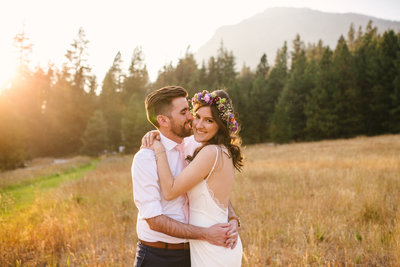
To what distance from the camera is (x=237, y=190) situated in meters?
9.16

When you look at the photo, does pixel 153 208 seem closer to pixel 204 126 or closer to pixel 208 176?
pixel 208 176

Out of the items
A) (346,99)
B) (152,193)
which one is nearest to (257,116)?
(346,99)

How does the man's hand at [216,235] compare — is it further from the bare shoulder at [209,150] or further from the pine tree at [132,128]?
the pine tree at [132,128]

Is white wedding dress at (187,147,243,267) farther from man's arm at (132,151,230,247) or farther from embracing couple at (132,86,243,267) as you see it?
man's arm at (132,151,230,247)

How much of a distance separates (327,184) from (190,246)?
26.0ft

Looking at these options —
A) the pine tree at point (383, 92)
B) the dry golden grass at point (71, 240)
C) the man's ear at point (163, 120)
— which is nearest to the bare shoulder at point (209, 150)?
the man's ear at point (163, 120)

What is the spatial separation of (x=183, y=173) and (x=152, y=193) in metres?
0.33

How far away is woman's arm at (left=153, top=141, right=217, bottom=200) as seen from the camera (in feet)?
8.00

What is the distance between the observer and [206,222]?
2.64m

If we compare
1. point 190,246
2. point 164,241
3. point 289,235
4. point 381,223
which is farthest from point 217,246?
point 381,223

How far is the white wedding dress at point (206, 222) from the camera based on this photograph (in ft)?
8.36

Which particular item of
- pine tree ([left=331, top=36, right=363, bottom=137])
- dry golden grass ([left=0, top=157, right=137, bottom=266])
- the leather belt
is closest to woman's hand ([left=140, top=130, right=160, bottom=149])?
the leather belt

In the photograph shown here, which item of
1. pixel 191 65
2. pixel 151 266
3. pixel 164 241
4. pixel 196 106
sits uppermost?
pixel 191 65

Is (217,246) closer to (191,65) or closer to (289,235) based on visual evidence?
(289,235)
